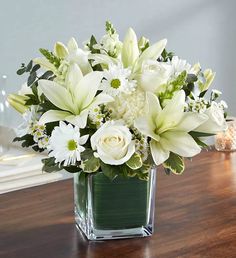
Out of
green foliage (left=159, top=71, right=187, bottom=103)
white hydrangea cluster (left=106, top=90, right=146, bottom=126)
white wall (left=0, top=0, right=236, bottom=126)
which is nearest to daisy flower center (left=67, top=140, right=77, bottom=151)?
white hydrangea cluster (left=106, top=90, right=146, bottom=126)

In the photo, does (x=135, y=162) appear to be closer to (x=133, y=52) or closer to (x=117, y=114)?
(x=117, y=114)

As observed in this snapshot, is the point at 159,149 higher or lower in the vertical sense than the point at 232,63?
higher

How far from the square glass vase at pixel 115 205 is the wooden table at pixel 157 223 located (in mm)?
23

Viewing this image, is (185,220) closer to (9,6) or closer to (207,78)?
(207,78)

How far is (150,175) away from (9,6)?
2.02 m

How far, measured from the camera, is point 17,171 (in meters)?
2.35

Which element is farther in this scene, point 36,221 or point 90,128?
point 36,221

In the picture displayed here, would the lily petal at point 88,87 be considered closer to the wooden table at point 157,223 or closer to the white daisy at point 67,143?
the white daisy at point 67,143

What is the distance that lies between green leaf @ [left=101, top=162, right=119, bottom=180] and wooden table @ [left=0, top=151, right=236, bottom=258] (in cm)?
17

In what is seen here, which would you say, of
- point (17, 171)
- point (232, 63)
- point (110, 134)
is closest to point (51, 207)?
point (110, 134)

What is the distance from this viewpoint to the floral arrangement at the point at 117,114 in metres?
1.17

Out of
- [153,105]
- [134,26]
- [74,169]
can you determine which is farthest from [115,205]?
[134,26]

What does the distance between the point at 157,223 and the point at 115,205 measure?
0.52 feet

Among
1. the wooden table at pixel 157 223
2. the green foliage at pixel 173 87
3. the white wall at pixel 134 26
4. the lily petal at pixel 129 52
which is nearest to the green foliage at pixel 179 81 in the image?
the green foliage at pixel 173 87
